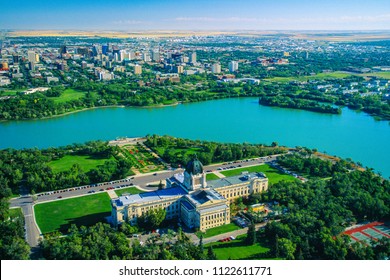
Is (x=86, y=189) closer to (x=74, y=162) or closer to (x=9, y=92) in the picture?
(x=74, y=162)

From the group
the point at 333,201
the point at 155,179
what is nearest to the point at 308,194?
the point at 333,201

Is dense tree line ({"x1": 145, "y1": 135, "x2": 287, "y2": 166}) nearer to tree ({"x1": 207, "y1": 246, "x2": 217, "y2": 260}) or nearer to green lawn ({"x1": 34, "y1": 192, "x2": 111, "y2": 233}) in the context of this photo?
green lawn ({"x1": 34, "y1": 192, "x2": 111, "y2": 233})

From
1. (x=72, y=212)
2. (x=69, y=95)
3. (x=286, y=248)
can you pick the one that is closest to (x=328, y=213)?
(x=286, y=248)

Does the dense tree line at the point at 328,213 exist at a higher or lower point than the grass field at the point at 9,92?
lower

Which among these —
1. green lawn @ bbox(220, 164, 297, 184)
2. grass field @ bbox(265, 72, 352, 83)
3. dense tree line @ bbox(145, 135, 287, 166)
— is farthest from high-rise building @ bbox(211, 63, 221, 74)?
green lawn @ bbox(220, 164, 297, 184)

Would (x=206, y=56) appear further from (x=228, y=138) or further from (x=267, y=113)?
(x=228, y=138)

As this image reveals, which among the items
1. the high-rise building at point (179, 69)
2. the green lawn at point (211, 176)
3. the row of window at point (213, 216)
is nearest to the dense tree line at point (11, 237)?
the row of window at point (213, 216)

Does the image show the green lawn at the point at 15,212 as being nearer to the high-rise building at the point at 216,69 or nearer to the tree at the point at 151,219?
the tree at the point at 151,219
